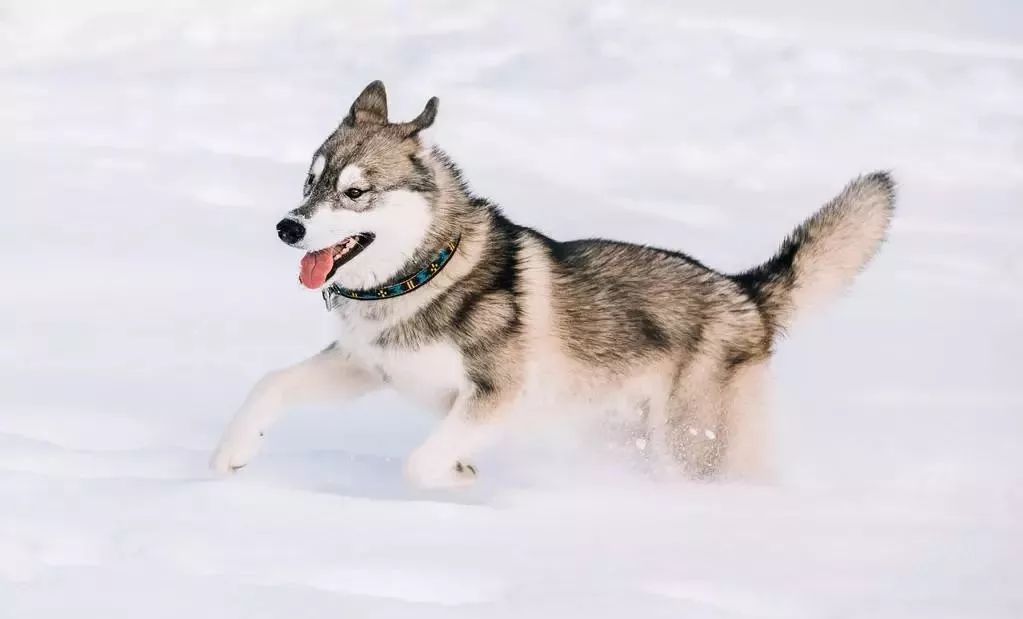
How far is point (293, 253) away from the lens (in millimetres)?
7742

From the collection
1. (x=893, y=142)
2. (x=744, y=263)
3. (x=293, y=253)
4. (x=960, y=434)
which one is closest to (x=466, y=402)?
(x=960, y=434)

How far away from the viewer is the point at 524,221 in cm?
870

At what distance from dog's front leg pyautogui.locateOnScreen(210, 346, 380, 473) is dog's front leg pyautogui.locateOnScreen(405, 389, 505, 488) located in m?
0.33

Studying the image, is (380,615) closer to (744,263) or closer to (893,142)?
(744,263)

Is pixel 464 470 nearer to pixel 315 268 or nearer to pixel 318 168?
pixel 315 268

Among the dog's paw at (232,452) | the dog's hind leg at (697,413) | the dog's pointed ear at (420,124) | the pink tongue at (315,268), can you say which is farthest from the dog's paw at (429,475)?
the dog's pointed ear at (420,124)

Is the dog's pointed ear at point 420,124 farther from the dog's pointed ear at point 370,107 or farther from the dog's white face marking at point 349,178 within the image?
the dog's white face marking at point 349,178

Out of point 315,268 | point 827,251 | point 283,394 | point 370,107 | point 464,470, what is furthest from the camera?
point 827,251

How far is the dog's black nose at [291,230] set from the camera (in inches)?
140

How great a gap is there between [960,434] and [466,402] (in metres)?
2.29

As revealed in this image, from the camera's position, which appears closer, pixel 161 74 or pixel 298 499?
pixel 298 499

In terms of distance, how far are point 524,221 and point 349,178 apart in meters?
4.96

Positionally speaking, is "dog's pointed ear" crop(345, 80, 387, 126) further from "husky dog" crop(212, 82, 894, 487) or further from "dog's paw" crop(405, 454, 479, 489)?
"dog's paw" crop(405, 454, 479, 489)

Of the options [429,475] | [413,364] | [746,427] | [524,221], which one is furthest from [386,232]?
[524,221]
